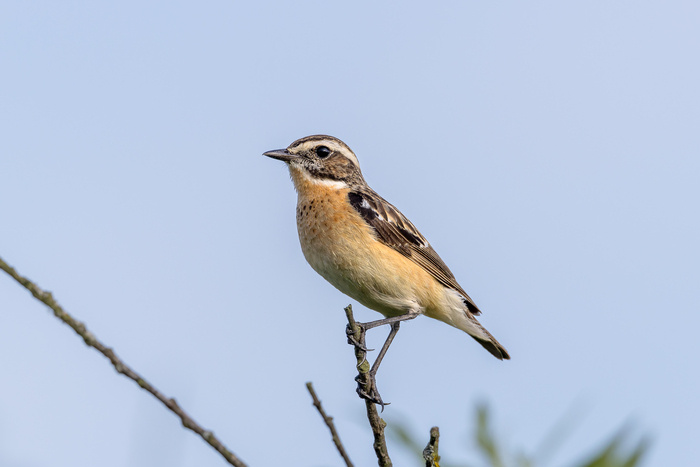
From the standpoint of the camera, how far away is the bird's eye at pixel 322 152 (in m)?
9.09

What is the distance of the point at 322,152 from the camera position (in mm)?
9125

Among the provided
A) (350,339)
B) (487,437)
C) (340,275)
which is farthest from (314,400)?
(340,275)

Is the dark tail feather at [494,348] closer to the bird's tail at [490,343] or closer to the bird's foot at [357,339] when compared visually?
the bird's tail at [490,343]

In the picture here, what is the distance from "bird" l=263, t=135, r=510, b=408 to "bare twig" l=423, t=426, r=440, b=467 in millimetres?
3349

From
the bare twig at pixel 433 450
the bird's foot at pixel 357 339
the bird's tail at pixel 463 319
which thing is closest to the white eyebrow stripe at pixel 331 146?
the bird's tail at pixel 463 319

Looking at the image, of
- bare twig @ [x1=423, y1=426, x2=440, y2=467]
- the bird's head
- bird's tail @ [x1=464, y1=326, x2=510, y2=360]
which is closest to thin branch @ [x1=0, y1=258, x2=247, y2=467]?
bare twig @ [x1=423, y1=426, x2=440, y2=467]

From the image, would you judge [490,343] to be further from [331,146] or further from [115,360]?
[115,360]

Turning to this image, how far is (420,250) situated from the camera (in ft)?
29.2

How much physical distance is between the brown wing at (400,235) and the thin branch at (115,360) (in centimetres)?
563

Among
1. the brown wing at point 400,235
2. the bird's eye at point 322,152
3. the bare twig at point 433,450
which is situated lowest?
the bare twig at point 433,450

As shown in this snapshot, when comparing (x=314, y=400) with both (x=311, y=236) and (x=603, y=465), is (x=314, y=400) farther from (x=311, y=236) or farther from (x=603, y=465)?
(x=311, y=236)

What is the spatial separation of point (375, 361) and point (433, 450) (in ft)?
12.9

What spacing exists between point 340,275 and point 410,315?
0.89 metres

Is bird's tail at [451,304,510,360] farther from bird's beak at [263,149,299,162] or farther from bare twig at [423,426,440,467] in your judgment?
bare twig at [423,426,440,467]
